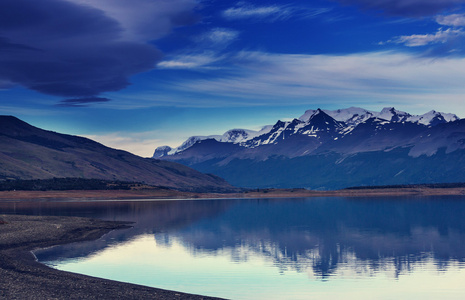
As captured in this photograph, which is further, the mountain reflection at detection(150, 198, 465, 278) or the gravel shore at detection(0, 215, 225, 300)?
the mountain reflection at detection(150, 198, 465, 278)

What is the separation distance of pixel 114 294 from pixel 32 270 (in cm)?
1179

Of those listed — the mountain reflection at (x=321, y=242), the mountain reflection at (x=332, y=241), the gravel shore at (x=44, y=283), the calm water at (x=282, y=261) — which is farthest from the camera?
the mountain reflection at (x=332, y=241)

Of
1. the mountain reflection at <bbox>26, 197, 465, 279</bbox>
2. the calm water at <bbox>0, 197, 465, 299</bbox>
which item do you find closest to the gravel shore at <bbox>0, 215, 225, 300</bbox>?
the calm water at <bbox>0, 197, 465, 299</bbox>

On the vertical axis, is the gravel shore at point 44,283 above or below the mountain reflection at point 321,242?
above

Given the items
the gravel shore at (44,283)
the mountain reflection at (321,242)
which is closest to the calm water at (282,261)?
the mountain reflection at (321,242)

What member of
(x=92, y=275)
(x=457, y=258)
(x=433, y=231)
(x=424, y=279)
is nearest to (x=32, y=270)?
(x=92, y=275)

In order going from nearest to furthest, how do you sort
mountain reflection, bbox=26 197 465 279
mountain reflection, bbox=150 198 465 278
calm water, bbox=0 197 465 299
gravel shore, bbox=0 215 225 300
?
gravel shore, bbox=0 215 225 300 < calm water, bbox=0 197 465 299 < mountain reflection, bbox=26 197 465 279 < mountain reflection, bbox=150 198 465 278

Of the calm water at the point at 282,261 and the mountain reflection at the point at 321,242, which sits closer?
the calm water at the point at 282,261

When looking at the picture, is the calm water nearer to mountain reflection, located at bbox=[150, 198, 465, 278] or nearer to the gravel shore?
mountain reflection, located at bbox=[150, 198, 465, 278]

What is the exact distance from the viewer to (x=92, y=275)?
168ft

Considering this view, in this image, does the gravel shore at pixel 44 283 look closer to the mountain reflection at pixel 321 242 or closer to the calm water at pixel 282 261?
the calm water at pixel 282 261

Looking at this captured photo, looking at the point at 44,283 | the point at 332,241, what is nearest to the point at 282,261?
the point at 332,241

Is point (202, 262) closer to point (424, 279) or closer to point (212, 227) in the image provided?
point (424, 279)

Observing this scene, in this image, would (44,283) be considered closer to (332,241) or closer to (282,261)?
(282,261)
